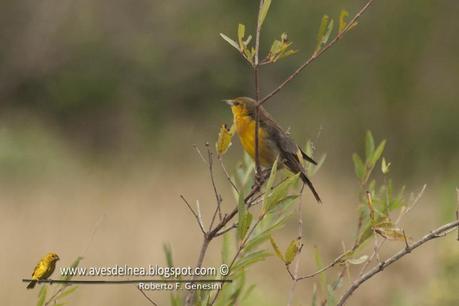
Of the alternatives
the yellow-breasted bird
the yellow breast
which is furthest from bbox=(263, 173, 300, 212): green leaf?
the yellow breast

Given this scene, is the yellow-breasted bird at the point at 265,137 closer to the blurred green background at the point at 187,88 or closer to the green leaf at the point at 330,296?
the green leaf at the point at 330,296

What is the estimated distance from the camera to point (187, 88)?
19.1 metres

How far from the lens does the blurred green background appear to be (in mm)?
13195

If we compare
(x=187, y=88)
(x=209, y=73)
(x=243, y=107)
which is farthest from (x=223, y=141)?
(x=187, y=88)

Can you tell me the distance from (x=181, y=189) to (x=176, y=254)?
120 inches

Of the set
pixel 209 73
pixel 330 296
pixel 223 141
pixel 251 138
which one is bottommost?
pixel 330 296

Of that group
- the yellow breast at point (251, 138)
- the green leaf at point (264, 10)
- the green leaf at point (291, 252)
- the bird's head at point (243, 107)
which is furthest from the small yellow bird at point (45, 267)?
the bird's head at point (243, 107)

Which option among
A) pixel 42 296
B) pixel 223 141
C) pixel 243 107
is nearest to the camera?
pixel 42 296

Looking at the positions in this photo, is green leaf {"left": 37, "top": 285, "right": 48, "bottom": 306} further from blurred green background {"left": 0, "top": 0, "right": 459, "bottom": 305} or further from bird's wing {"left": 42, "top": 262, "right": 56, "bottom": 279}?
blurred green background {"left": 0, "top": 0, "right": 459, "bottom": 305}

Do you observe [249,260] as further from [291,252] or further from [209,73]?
[209,73]

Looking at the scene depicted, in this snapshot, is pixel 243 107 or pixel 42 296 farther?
pixel 243 107

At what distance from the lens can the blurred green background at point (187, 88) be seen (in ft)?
43.3

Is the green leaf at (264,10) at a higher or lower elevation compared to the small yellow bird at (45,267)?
higher

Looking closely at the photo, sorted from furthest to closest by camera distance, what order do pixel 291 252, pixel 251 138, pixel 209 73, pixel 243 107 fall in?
1. pixel 209 73
2. pixel 243 107
3. pixel 251 138
4. pixel 291 252
